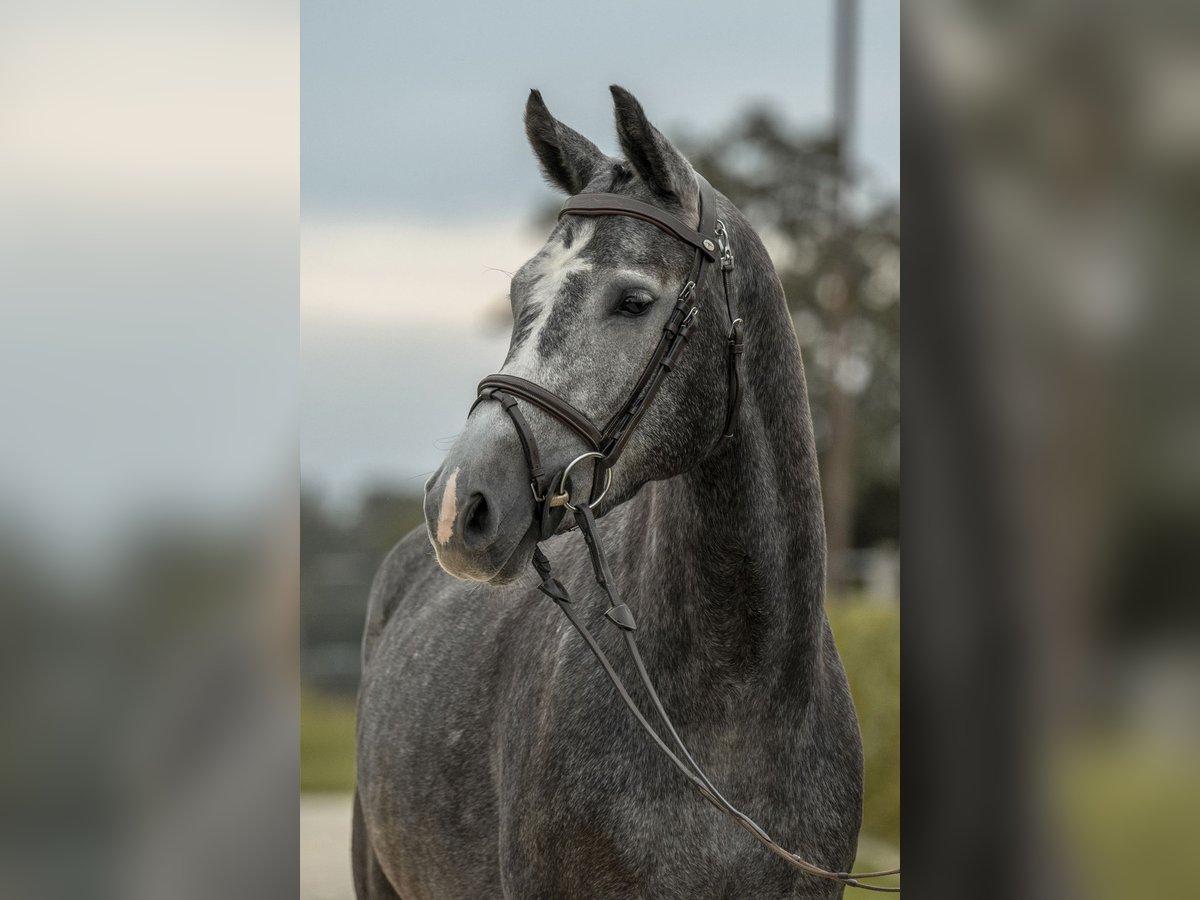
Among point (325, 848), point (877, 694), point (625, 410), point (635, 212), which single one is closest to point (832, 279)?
point (877, 694)

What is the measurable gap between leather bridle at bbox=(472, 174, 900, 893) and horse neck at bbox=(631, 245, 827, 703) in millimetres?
111

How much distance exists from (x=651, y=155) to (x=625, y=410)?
49cm

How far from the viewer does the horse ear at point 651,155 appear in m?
1.93

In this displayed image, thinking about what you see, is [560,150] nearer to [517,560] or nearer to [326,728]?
[517,560]

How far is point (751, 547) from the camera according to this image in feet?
6.92
